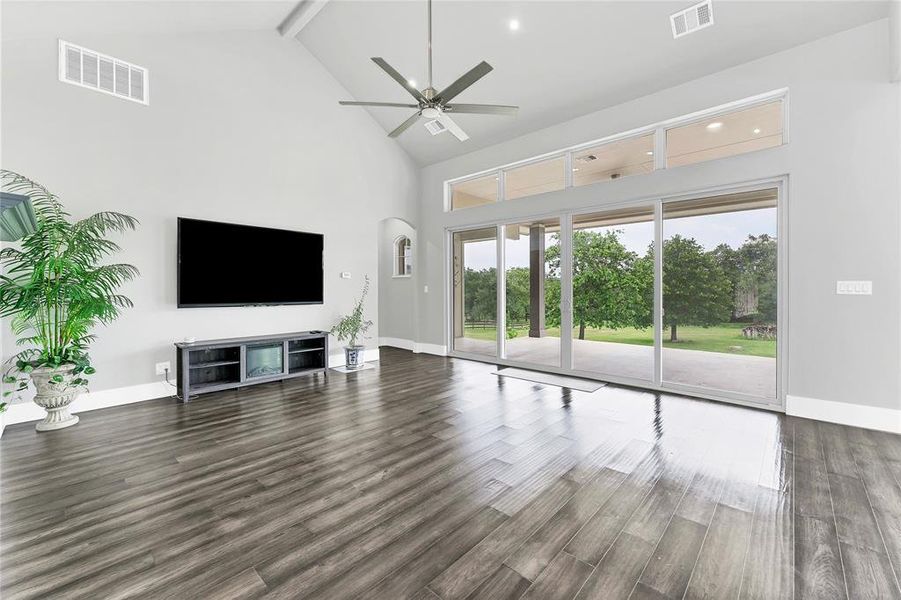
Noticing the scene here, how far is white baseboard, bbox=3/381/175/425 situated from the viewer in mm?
3611

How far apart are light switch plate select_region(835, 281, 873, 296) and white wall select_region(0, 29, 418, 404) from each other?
5.88 m

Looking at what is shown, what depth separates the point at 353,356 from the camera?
604 centimetres

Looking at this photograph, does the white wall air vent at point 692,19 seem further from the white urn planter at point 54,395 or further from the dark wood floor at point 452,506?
the white urn planter at point 54,395

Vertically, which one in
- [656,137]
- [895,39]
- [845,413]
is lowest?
[845,413]

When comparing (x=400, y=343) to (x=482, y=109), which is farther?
(x=400, y=343)

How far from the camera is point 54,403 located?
344 centimetres

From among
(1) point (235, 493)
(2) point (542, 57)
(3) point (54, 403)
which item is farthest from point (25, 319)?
(2) point (542, 57)

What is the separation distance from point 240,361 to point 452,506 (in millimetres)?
3637

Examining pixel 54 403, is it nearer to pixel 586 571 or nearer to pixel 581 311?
pixel 586 571

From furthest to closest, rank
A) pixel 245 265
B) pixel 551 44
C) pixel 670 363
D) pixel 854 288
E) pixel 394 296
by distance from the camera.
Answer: pixel 394 296
pixel 245 265
pixel 670 363
pixel 551 44
pixel 854 288

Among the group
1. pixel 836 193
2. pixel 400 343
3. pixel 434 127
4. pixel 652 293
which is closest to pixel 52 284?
pixel 434 127

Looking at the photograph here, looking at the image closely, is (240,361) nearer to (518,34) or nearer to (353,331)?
(353,331)

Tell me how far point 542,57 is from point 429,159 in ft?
9.91

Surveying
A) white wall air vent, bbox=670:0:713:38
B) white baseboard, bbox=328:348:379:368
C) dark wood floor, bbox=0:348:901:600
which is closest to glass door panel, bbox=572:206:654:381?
dark wood floor, bbox=0:348:901:600
